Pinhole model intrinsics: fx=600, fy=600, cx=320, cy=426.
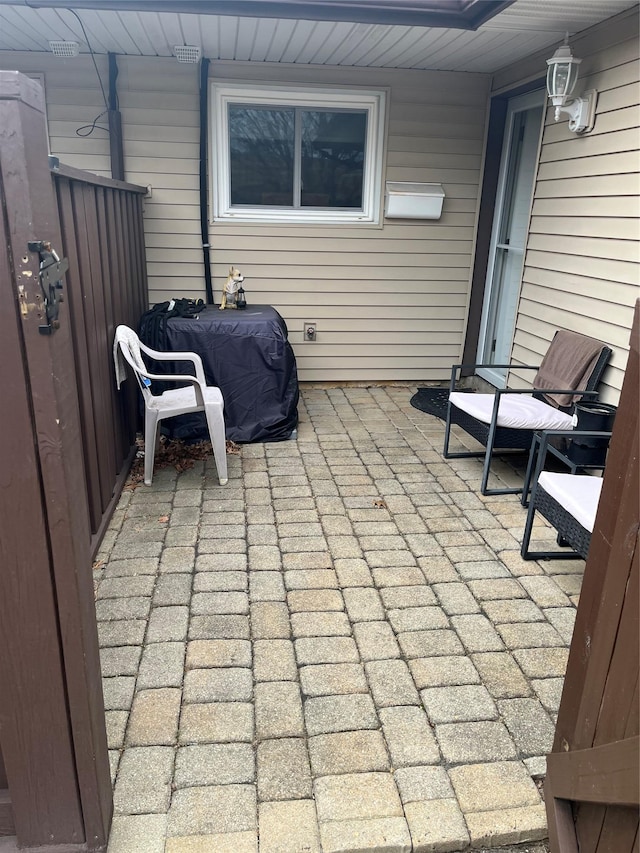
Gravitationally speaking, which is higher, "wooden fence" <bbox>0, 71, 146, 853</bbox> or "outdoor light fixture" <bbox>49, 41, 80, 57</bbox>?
"outdoor light fixture" <bbox>49, 41, 80, 57</bbox>

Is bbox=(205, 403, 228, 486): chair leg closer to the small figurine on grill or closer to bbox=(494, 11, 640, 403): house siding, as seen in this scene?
the small figurine on grill

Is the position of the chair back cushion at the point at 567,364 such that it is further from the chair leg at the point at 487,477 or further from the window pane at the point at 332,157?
the window pane at the point at 332,157

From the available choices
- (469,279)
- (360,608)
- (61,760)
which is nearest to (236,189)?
(469,279)

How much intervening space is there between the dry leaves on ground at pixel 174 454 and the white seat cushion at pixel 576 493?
2.12 metres

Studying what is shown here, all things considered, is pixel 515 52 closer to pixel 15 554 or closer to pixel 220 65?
pixel 220 65

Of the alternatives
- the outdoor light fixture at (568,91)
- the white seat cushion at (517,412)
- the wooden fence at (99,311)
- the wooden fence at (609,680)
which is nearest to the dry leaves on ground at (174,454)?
the wooden fence at (99,311)

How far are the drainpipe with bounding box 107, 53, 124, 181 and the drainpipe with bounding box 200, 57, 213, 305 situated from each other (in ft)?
2.06

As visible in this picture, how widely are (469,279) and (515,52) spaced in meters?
1.78

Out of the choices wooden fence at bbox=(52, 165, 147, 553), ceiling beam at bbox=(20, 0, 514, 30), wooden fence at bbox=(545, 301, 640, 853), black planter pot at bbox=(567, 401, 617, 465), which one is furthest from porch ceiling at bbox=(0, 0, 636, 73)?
wooden fence at bbox=(545, 301, 640, 853)

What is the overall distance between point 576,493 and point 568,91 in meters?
2.56

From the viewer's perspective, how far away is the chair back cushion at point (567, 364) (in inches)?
138

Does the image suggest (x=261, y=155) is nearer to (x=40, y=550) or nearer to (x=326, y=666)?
(x=326, y=666)

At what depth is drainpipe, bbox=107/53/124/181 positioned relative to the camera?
457 centimetres

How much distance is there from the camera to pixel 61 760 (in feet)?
4.36
